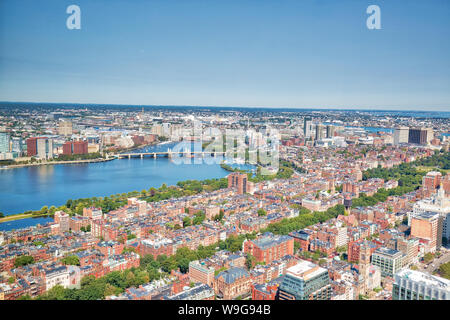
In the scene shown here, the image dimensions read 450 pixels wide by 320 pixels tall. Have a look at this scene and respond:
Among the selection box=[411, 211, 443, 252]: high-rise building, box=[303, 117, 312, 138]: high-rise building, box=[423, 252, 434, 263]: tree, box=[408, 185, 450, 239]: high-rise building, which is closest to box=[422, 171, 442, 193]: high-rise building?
box=[408, 185, 450, 239]: high-rise building

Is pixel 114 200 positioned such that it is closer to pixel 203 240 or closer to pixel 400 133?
pixel 203 240

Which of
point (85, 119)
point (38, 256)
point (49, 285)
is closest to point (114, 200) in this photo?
point (38, 256)

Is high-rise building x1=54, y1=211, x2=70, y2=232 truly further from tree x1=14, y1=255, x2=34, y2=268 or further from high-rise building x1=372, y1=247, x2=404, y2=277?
high-rise building x1=372, y1=247, x2=404, y2=277

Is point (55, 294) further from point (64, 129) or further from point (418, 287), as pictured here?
point (64, 129)

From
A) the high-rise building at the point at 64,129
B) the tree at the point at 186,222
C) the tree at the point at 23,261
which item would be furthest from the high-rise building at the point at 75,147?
the tree at the point at 23,261

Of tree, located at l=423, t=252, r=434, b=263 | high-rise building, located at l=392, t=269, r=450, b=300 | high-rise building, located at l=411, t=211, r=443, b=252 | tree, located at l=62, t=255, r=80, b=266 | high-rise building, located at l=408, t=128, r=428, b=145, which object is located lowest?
tree, located at l=423, t=252, r=434, b=263

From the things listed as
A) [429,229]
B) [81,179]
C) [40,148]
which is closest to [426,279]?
[429,229]

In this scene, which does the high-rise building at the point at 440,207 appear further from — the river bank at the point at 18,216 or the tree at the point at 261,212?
the river bank at the point at 18,216
